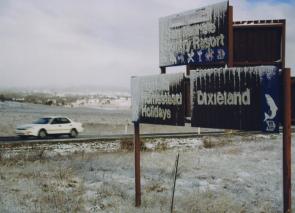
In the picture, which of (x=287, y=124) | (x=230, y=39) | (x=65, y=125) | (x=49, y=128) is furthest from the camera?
(x=65, y=125)

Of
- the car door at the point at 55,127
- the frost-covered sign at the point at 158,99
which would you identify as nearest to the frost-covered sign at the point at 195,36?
the frost-covered sign at the point at 158,99

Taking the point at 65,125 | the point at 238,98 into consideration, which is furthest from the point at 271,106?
the point at 65,125

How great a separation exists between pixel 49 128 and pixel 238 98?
20.2 m

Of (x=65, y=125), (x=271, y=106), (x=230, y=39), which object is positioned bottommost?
(x=65, y=125)

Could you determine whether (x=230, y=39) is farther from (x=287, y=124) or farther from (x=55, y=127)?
(x=55, y=127)

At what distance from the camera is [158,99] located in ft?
24.9

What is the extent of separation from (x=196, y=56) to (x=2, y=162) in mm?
7867

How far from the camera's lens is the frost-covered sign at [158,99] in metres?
7.19

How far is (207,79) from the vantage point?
6648 mm

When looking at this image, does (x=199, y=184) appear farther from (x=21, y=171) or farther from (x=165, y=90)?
(x=21, y=171)

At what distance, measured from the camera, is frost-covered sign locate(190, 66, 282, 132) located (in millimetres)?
5859

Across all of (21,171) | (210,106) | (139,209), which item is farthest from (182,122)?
(21,171)

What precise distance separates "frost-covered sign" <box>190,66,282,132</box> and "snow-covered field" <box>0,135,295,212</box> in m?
1.97

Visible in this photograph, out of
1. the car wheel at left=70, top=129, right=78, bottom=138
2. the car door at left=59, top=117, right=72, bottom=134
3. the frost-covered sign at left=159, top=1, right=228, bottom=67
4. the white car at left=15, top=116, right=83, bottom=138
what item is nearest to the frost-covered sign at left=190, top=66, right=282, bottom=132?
the frost-covered sign at left=159, top=1, right=228, bottom=67
